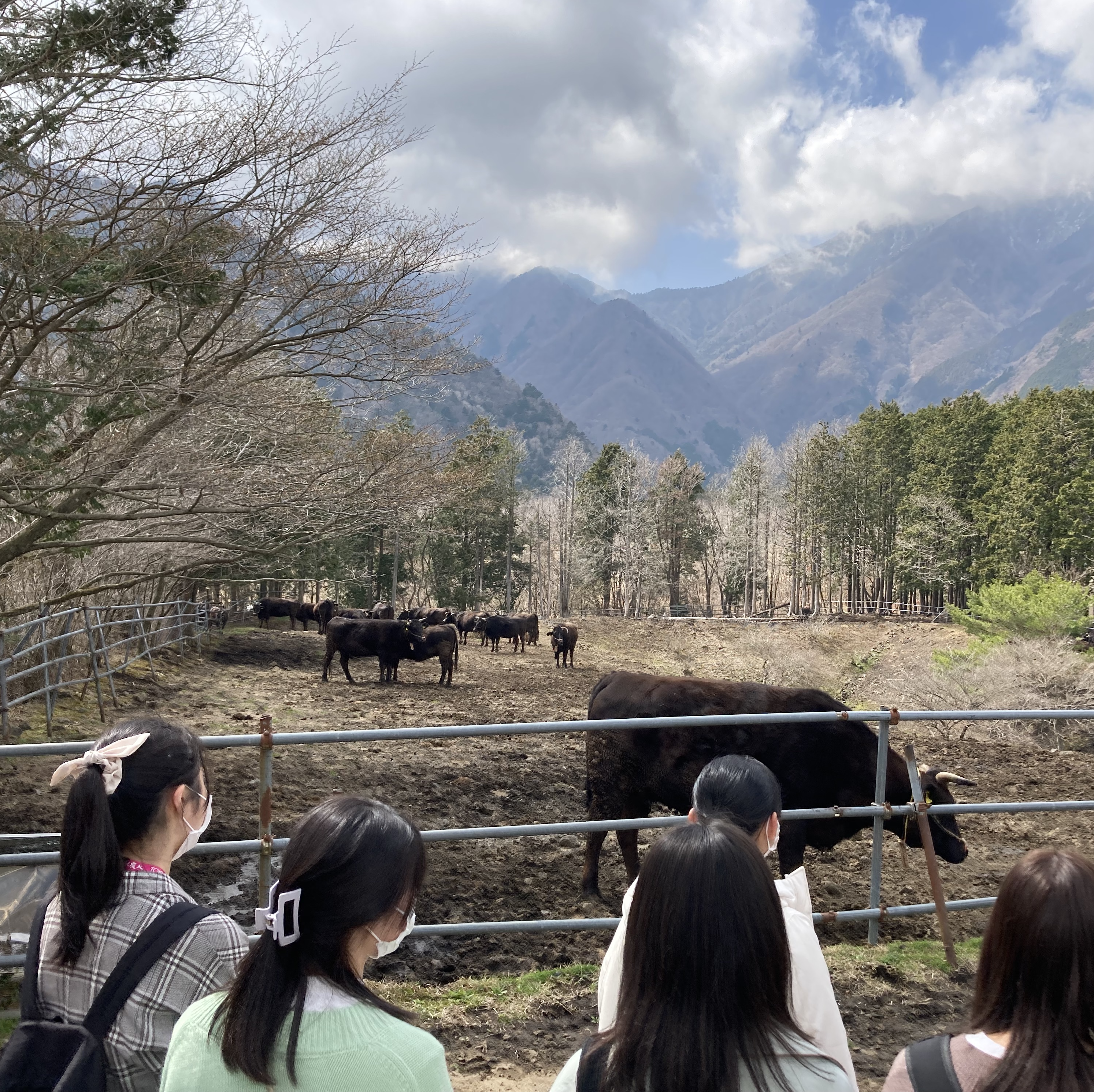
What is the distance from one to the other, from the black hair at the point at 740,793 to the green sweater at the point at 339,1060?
3.76 feet

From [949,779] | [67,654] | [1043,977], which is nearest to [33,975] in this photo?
[1043,977]

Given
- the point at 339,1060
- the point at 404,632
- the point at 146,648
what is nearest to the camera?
the point at 339,1060

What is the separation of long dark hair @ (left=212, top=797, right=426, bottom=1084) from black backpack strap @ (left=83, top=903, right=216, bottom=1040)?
0.33m

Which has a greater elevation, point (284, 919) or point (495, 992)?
point (284, 919)

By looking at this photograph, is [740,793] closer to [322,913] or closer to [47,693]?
[322,913]

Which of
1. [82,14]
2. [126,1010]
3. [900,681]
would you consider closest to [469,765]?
[82,14]

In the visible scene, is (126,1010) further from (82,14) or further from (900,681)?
(900,681)

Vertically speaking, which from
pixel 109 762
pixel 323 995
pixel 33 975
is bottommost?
pixel 33 975

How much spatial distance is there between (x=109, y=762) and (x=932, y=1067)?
185cm

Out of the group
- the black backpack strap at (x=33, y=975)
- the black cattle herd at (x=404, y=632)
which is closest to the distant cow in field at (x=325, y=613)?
the black cattle herd at (x=404, y=632)

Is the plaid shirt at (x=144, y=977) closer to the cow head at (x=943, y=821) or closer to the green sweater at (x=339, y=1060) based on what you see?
the green sweater at (x=339, y=1060)

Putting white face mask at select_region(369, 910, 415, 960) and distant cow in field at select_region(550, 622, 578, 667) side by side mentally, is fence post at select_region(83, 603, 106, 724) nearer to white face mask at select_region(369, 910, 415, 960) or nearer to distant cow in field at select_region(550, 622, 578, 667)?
white face mask at select_region(369, 910, 415, 960)

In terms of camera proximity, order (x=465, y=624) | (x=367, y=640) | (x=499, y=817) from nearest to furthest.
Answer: (x=499, y=817)
(x=367, y=640)
(x=465, y=624)

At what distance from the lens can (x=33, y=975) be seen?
196cm
